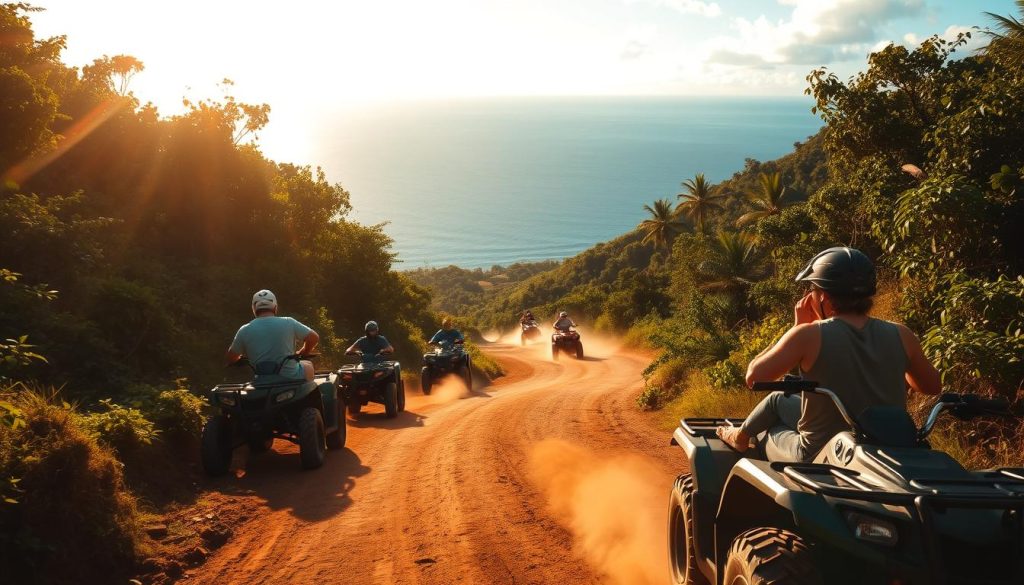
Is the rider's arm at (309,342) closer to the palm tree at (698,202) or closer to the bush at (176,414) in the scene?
the bush at (176,414)

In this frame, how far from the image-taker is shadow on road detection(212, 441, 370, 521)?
25.1 feet

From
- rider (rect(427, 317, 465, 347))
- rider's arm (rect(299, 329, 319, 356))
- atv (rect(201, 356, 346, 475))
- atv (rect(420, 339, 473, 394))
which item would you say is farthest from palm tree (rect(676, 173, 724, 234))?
atv (rect(201, 356, 346, 475))

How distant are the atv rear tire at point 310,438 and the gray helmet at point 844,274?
654 centimetres

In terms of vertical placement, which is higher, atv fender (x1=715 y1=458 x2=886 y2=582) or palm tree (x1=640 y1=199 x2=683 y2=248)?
atv fender (x1=715 y1=458 x2=886 y2=582)

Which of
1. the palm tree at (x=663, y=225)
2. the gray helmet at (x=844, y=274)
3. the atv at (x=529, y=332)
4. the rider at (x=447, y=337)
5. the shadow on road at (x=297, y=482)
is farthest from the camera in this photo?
the palm tree at (x=663, y=225)

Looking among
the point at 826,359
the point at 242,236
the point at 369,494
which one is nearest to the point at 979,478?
the point at 826,359

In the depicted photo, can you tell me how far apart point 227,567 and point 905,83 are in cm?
1333

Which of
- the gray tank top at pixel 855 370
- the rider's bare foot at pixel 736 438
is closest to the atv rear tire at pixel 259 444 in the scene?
the rider's bare foot at pixel 736 438

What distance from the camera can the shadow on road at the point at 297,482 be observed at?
7648mm

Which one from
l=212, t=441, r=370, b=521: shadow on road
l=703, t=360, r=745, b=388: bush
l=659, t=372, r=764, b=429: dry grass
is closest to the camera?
l=212, t=441, r=370, b=521: shadow on road

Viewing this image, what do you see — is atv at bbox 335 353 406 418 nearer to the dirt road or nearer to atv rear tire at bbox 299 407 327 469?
the dirt road

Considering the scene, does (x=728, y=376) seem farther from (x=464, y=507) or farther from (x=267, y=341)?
(x=267, y=341)

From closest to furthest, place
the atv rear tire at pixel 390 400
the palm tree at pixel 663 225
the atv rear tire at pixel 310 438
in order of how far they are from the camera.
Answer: the atv rear tire at pixel 310 438
the atv rear tire at pixel 390 400
the palm tree at pixel 663 225

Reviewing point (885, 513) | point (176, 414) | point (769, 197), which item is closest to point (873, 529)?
point (885, 513)
